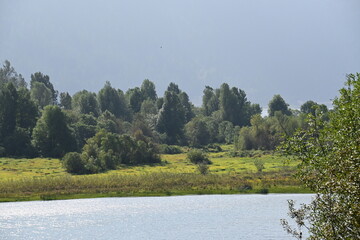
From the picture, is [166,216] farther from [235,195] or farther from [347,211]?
[347,211]

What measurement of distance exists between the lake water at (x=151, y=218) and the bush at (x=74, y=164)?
3437cm

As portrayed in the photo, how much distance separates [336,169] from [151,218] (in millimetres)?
51029

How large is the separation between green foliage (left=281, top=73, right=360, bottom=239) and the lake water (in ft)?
87.9

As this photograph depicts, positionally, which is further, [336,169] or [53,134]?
[53,134]

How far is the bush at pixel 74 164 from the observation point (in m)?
126

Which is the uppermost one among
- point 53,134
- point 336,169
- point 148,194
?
point 53,134

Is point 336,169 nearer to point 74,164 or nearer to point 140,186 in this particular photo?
point 140,186

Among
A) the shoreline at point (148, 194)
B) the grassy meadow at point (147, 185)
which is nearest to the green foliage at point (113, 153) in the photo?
the grassy meadow at point (147, 185)

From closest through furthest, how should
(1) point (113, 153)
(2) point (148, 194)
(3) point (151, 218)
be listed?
(3) point (151, 218) < (2) point (148, 194) < (1) point (113, 153)

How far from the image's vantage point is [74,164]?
415 ft

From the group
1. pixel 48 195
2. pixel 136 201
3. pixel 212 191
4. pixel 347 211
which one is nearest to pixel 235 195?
pixel 212 191

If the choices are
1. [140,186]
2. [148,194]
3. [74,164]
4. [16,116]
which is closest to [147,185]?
[140,186]

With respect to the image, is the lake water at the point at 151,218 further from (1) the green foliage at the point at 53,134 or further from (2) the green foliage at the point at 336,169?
(1) the green foliage at the point at 53,134

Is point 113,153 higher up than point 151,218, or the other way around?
point 113,153
